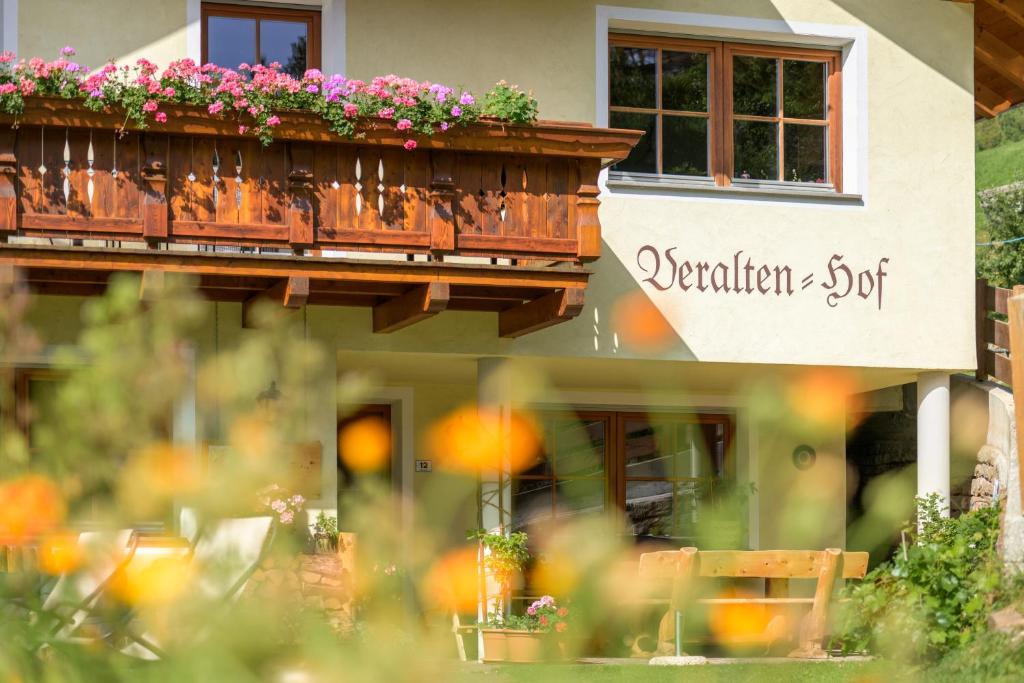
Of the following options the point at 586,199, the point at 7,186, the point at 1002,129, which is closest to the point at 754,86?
the point at 586,199

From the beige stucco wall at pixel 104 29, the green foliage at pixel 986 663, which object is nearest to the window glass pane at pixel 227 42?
the beige stucco wall at pixel 104 29

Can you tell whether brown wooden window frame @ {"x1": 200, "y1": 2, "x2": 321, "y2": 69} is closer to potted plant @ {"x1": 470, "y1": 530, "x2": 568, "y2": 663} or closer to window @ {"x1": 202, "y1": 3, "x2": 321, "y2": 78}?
window @ {"x1": 202, "y1": 3, "x2": 321, "y2": 78}

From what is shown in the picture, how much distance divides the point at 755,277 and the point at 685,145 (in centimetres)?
117

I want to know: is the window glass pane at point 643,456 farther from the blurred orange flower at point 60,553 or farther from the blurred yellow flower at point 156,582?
the blurred yellow flower at point 156,582

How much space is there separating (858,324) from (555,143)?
3297mm

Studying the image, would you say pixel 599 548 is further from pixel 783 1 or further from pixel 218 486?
pixel 783 1

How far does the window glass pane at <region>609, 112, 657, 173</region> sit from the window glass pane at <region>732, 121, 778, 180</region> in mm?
674

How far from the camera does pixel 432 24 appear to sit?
10781 millimetres

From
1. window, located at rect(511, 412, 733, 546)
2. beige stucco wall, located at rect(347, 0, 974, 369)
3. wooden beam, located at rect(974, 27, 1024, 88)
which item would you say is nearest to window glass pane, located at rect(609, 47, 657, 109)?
beige stucco wall, located at rect(347, 0, 974, 369)

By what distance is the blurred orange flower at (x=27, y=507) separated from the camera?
1.10 meters

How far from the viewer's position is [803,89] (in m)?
11.8

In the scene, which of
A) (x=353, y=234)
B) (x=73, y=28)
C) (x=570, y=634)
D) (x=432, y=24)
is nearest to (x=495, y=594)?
(x=353, y=234)

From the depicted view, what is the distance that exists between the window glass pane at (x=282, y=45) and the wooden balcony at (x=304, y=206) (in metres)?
1.60

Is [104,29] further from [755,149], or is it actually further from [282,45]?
[755,149]
